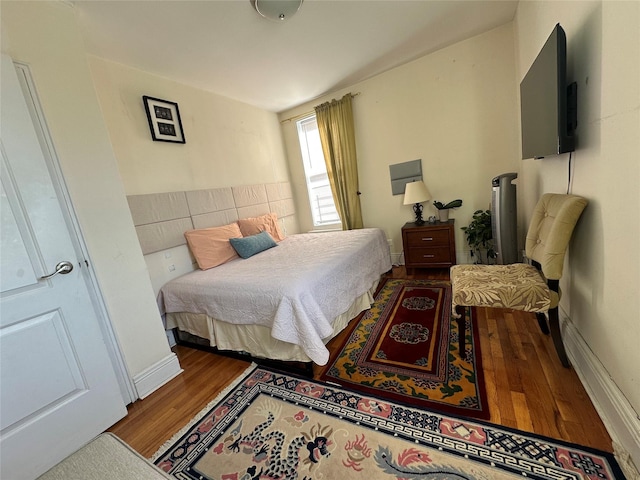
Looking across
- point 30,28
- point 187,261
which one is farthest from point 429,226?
point 30,28

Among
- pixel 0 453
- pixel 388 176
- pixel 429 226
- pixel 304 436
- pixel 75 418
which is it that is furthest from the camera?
Result: pixel 388 176

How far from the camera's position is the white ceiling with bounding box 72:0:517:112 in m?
1.82

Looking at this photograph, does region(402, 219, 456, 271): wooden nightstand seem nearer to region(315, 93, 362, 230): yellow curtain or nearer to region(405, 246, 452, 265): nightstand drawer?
region(405, 246, 452, 265): nightstand drawer

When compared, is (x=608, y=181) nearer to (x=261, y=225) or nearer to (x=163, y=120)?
(x=261, y=225)

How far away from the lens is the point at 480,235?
9.52ft

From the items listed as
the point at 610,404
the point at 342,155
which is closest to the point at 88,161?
the point at 342,155

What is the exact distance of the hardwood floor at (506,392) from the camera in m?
1.20

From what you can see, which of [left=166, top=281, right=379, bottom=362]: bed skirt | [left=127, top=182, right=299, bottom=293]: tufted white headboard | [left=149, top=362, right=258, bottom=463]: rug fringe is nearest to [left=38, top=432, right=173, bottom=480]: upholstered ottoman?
[left=149, top=362, right=258, bottom=463]: rug fringe

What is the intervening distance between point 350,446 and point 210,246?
2.11 m

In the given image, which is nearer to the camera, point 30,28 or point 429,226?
point 30,28

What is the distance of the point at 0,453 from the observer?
120 centimetres

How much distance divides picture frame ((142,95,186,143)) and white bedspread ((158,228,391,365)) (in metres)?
1.43

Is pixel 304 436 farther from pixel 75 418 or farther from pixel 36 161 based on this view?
pixel 36 161

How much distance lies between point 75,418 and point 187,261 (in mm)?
1436
